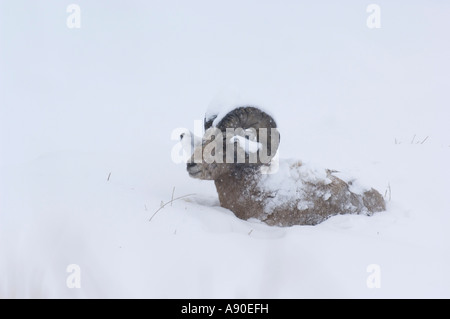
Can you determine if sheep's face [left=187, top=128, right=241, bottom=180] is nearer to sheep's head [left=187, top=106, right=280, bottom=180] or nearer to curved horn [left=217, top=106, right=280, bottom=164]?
sheep's head [left=187, top=106, right=280, bottom=180]

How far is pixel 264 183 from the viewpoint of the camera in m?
5.02

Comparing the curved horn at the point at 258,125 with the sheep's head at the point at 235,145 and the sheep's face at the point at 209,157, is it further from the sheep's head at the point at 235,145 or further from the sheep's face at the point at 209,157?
the sheep's face at the point at 209,157

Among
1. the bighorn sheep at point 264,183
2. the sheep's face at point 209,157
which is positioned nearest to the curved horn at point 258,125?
the bighorn sheep at point 264,183

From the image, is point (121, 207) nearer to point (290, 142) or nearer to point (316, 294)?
point (316, 294)

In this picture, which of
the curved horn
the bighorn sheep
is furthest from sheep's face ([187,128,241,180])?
the curved horn

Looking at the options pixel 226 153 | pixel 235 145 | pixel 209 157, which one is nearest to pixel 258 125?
pixel 235 145

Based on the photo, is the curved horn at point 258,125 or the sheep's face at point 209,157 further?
the curved horn at point 258,125

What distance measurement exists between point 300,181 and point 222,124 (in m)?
1.20

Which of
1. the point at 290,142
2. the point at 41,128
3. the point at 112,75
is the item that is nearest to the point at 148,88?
the point at 112,75

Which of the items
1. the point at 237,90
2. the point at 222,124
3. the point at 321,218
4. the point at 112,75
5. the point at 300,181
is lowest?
the point at 321,218

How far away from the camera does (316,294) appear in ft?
9.46

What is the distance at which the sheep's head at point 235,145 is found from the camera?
456 cm

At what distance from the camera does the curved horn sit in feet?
15.2

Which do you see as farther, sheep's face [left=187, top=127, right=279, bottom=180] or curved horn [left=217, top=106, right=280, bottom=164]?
curved horn [left=217, top=106, right=280, bottom=164]
